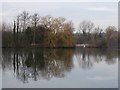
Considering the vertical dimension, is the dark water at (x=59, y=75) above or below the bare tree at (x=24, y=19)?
below

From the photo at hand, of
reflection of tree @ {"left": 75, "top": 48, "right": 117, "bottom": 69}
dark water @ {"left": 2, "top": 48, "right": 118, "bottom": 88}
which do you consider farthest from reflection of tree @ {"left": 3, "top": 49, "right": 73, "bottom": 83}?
reflection of tree @ {"left": 75, "top": 48, "right": 117, "bottom": 69}

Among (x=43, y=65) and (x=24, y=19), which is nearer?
(x=43, y=65)

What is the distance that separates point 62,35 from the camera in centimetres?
1378

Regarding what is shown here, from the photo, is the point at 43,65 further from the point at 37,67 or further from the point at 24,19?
the point at 24,19

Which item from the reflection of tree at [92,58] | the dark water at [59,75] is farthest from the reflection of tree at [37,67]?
the reflection of tree at [92,58]

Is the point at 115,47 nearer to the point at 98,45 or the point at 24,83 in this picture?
the point at 98,45

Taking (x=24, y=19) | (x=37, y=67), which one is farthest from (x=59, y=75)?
(x=24, y=19)

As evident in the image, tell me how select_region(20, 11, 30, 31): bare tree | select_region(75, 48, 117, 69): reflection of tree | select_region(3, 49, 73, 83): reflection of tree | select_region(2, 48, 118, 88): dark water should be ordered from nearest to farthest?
1. select_region(2, 48, 118, 88): dark water
2. select_region(3, 49, 73, 83): reflection of tree
3. select_region(75, 48, 117, 69): reflection of tree
4. select_region(20, 11, 30, 31): bare tree

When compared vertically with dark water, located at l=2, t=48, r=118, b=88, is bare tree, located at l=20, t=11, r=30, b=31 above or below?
above

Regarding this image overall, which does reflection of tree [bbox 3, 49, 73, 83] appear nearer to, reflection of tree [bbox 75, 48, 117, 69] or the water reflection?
the water reflection

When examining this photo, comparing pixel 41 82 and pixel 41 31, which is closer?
pixel 41 82

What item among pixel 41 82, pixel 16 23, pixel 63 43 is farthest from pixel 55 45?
pixel 41 82

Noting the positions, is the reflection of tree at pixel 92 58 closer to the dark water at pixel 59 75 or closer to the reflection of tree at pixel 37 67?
the dark water at pixel 59 75

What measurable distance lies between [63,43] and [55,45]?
0.47 meters
